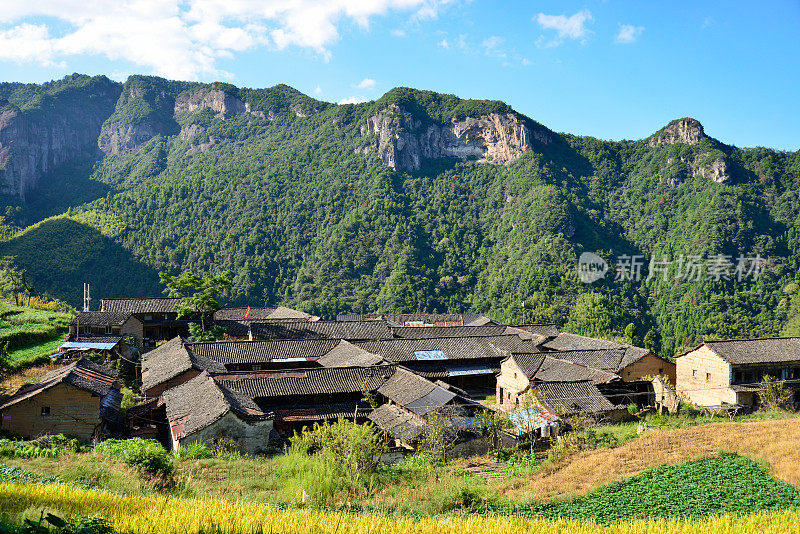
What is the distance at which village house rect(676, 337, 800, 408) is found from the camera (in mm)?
37125

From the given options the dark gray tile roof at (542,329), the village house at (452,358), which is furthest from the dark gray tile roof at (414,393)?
the dark gray tile roof at (542,329)

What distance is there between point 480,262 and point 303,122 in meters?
81.0

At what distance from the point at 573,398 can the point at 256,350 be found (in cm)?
2384

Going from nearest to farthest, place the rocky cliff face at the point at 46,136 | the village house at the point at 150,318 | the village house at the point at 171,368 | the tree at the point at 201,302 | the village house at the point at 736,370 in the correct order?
1. the village house at the point at 171,368
2. the village house at the point at 736,370
3. the tree at the point at 201,302
4. the village house at the point at 150,318
5. the rocky cliff face at the point at 46,136

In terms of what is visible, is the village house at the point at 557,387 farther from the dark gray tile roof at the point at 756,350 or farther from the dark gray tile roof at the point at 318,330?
the dark gray tile roof at the point at 318,330

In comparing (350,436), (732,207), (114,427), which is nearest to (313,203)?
(732,207)

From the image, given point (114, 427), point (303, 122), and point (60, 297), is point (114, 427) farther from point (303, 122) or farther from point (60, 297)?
point (303, 122)

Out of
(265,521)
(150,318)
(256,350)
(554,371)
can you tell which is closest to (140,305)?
(150,318)

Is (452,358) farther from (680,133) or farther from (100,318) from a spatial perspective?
(680,133)

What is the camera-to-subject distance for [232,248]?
381 feet

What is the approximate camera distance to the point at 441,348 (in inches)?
1770

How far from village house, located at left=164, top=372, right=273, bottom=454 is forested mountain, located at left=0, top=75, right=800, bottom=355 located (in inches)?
2596

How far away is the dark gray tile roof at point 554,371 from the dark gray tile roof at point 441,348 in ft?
17.3

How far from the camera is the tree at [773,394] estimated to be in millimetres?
35062
